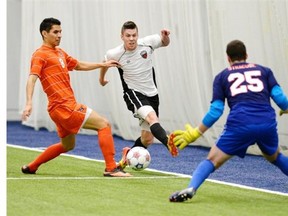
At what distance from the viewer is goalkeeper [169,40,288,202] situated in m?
7.27

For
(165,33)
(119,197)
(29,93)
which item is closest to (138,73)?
(165,33)

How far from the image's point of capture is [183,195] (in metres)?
7.32

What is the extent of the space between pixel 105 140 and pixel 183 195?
2329 mm

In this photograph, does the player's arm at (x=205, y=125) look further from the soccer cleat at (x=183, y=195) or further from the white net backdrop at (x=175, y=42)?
the white net backdrop at (x=175, y=42)

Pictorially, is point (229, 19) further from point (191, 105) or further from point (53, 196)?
point (53, 196)

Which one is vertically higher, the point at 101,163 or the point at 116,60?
the point at 116,60

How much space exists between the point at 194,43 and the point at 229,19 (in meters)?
1.03

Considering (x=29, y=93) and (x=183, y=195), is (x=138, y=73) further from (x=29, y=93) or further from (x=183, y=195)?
(x=183, y=195)

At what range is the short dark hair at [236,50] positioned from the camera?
24.1ft

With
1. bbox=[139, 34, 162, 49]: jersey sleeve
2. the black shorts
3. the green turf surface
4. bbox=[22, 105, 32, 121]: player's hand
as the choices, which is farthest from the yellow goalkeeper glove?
bbox=[139, 34, 162, 49]: jersey sleeve

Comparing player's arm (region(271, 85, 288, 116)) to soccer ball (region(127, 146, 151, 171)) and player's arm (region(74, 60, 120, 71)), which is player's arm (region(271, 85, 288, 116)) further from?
player's arm (region(74, 60, 120, 71))

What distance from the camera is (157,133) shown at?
31.9 ft

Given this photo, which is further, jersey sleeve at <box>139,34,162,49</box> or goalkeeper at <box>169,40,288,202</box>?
jersey sleeve at <box>139,34,162,49</box>
